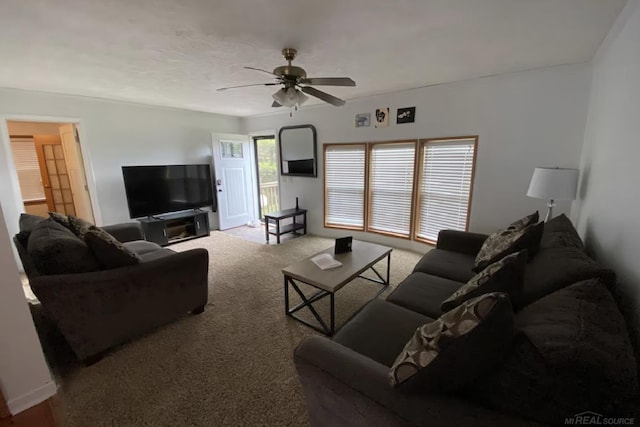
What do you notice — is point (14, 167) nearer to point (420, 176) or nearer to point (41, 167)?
point (41, 167)

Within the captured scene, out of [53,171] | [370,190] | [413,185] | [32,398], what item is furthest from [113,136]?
[413,185]

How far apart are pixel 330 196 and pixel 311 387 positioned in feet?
12.3

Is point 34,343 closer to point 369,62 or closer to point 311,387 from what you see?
point 311,387

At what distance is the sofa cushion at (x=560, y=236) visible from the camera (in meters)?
1.61

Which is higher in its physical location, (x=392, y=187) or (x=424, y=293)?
(x=392, y=187)

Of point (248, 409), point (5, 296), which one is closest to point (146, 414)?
point (248, 409)

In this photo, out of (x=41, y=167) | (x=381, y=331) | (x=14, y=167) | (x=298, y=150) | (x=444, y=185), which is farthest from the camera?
(x=41, y=167)

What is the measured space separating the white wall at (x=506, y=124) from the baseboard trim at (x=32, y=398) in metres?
3.94

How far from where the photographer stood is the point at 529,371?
2.41ft

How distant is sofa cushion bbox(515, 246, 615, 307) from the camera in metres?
1.14

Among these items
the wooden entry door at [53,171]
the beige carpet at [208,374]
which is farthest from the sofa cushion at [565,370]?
the wooden entry door at [53,171]

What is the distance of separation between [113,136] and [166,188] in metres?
1.04

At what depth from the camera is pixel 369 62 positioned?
2.52m

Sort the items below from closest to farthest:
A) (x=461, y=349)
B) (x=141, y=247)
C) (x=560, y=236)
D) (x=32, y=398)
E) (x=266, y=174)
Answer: (x=461, y=349)
(x=32, y=398)
(x=560, y=236)
(x=141, y=247)
(x=266, y=174)
